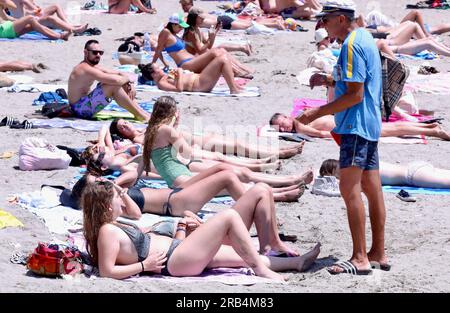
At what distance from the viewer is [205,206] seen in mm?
8328

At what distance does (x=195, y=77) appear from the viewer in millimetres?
12562

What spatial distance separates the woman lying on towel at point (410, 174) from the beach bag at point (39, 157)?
2.21m

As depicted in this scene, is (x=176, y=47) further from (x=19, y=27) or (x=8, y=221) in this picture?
(x=8, y=221)

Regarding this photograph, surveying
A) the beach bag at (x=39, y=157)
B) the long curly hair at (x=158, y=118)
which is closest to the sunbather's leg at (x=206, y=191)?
the long curly hair at (x=158, y=118)

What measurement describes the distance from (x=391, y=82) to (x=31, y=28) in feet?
30.5

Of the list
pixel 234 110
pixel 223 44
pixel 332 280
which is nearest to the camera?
pixel 332 280

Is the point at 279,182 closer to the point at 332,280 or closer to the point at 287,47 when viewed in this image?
the point at 332,280

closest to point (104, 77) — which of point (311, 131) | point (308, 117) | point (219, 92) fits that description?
point (219, 92)

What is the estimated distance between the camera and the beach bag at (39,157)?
914 centimetres

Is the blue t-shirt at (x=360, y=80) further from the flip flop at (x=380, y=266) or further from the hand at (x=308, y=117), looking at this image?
the flip flop at (x=380, y=266)

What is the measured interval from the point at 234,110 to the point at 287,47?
4.33m
